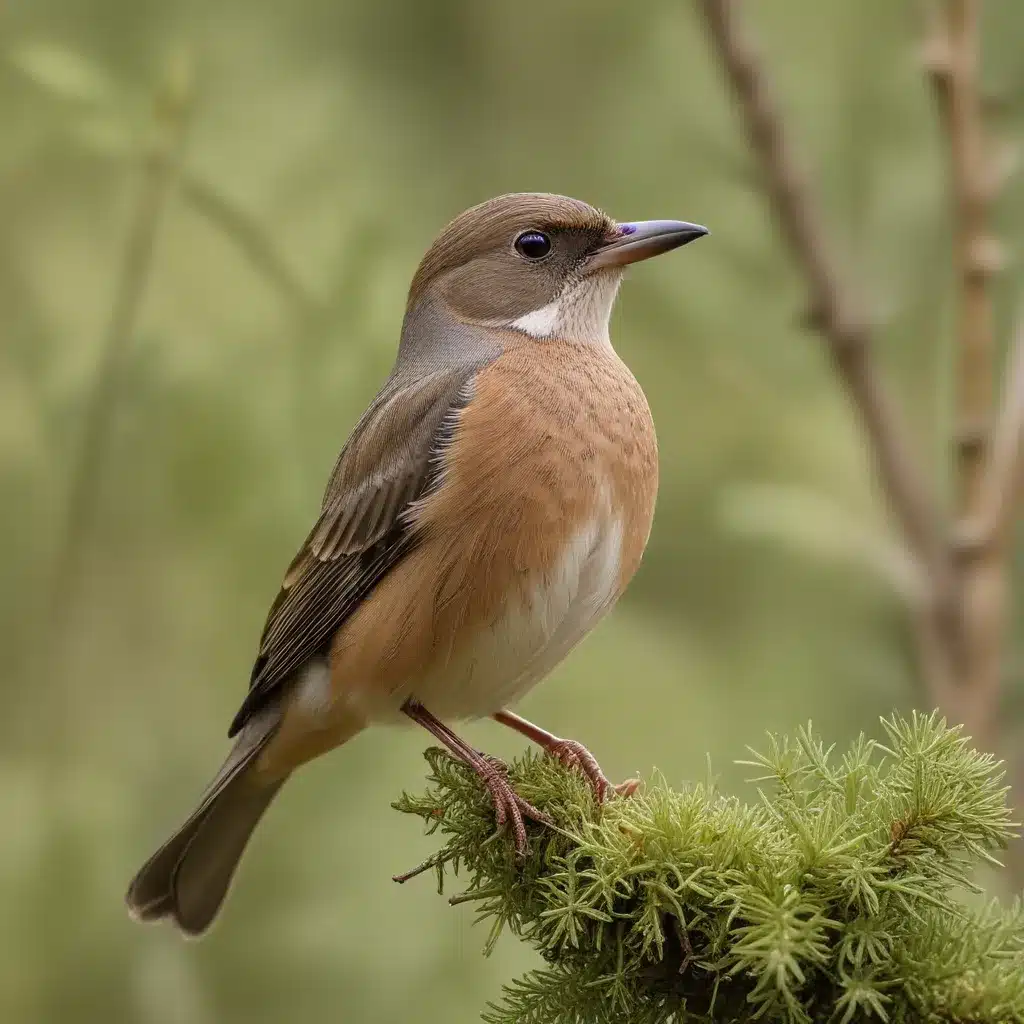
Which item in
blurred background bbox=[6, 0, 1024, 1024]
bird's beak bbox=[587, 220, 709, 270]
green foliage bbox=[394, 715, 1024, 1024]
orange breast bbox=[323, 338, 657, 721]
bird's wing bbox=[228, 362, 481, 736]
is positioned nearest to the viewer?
green foliage bbox=[394, 715, 1024, 1024]

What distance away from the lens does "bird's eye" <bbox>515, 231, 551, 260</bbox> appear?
8.75ft

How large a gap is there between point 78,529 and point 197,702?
0.49 metres

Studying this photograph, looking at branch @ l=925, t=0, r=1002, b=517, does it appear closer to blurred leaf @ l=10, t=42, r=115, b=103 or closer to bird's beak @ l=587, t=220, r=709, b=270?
bird's beak @ l=587, t=220, r=709, b=270

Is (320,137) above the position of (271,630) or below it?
above

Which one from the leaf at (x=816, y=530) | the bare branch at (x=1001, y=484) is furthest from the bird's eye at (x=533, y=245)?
the bare branch at (x=1001, y=484)

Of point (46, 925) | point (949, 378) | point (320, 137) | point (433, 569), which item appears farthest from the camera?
point (949, 378)

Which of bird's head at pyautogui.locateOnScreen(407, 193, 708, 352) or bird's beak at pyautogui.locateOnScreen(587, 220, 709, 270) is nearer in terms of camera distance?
bird's beak at pyautogui.locateOnScreen(587, 220, 709, 270)

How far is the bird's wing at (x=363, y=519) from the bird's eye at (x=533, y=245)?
1.05 feet

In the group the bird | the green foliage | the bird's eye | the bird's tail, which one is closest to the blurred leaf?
the bird

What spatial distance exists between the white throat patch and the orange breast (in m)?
0.18

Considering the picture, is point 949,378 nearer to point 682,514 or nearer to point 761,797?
point 682,514

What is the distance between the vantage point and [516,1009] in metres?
1.61

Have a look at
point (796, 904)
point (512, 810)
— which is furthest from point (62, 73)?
point (796, 904)

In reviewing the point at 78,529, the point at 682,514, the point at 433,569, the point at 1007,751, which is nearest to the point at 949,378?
the point at 682,514
